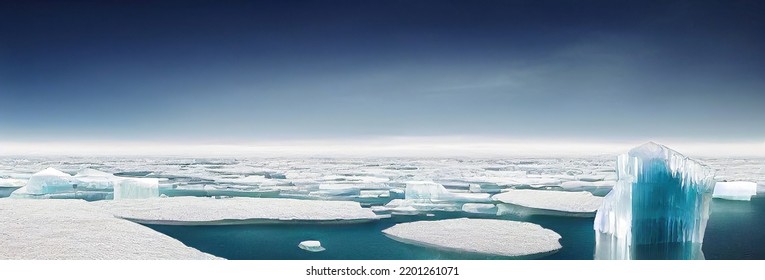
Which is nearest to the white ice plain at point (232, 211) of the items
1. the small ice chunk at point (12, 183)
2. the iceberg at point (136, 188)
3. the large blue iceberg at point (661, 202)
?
→ the iceberg at point (136, 188)

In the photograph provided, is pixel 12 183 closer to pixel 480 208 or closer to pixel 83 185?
pixel 83 185

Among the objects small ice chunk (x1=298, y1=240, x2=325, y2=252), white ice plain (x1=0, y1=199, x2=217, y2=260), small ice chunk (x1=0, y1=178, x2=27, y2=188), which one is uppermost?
small ice chunk (x1=0, y1=178, x2=27, y2=188)

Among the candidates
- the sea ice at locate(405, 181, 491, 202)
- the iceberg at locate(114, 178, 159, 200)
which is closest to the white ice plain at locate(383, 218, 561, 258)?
the sea ice at locate(405, 181, 491, 202)

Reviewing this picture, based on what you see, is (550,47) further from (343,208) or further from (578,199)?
(343,208)

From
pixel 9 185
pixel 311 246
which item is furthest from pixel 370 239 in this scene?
pixel 9 185

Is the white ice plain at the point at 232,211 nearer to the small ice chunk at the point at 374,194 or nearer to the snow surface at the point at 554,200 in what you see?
the small ice chunk at the point at 374,194

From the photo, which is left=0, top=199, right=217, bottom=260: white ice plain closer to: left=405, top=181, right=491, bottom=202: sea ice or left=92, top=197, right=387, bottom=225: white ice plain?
left=92, top=197, right=387, bottom=225: white ice plain

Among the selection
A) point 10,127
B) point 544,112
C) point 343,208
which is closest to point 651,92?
point 544,112
